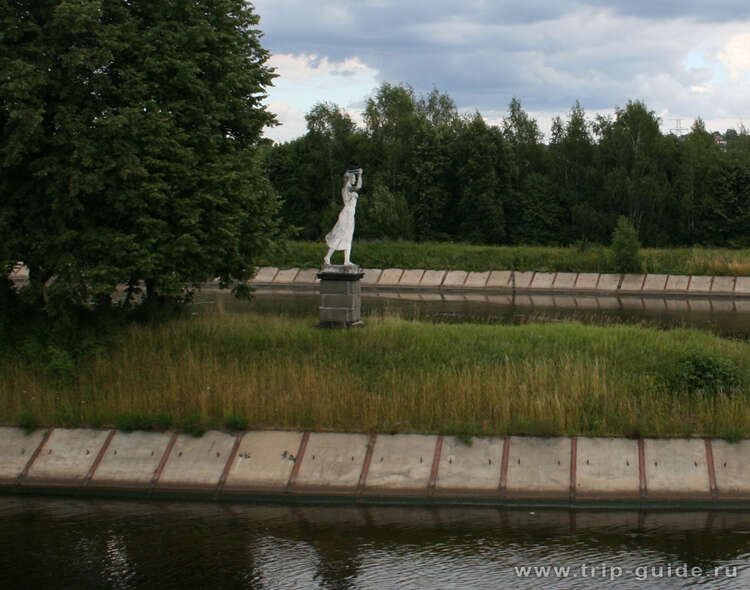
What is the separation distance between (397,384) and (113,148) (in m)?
7.53

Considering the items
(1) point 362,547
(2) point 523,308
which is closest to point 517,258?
(2) point 523,308

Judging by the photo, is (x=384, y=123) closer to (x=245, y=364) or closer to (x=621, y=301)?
(x=621, y=301)

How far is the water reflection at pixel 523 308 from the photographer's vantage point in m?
29.6

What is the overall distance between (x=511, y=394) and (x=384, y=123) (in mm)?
51805

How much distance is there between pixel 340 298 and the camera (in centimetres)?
2062

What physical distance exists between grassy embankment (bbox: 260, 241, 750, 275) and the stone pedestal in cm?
2059

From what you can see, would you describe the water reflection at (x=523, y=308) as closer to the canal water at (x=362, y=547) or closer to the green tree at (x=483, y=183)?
the green tree at (x=483, y=183)

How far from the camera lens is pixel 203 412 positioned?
15477 mm

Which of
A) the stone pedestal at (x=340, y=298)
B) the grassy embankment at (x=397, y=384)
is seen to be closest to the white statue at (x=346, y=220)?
the stone pedestal at (x=340, y=298)

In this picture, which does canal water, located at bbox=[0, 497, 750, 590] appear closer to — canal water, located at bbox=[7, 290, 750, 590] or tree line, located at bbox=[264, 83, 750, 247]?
canal water, located at bbox=[7, 290, 750, 590]

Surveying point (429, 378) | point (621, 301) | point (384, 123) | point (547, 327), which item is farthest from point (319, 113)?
point (429, 378)

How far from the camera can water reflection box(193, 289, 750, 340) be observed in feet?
97.2

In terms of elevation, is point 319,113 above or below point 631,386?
above

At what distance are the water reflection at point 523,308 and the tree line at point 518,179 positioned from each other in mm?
12009
